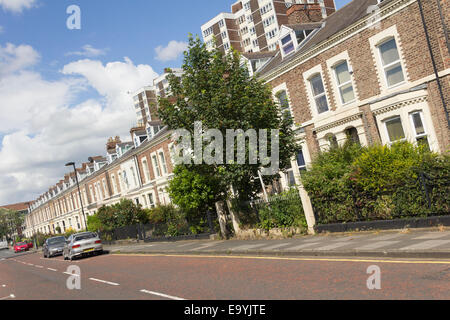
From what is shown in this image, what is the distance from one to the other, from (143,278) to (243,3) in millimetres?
79608

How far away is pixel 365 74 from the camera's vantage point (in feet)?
62.3

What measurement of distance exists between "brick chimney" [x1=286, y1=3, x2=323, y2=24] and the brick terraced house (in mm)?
65

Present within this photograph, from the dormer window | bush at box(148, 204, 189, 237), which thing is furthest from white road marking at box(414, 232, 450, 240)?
the dormer window

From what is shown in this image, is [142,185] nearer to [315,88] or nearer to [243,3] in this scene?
[315,88]

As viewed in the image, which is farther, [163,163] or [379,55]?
[163,163]

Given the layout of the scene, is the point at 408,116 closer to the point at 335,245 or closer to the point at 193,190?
the point at 335,245

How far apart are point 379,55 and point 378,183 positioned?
8.45 m

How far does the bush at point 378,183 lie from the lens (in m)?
11.1

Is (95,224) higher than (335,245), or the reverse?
(95,224)

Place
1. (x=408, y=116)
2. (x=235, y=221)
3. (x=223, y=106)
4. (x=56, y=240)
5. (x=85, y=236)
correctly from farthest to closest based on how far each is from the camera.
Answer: (x=56, y=240) < (x=85, y=236) < (x=235, y=221) < (x=408, y=116) < (x=223, y=106)

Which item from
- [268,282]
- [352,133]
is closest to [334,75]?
[352,133]

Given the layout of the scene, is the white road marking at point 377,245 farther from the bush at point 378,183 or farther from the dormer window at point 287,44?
the dormer window at point 287,44

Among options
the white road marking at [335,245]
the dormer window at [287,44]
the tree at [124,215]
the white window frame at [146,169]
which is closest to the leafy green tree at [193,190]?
the dormer window at [287,44]
